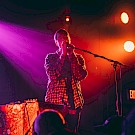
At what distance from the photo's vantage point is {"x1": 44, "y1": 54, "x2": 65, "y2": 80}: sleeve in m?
5.45

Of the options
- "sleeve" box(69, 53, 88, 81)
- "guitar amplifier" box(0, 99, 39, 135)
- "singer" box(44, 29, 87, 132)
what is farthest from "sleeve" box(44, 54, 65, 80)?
"guitar amplifier" box(0, 99, 39, 135)

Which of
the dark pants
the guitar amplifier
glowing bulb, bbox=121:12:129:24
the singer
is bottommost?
the dark pants

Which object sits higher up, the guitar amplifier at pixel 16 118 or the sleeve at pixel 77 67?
the sleeve at pixel 77 67

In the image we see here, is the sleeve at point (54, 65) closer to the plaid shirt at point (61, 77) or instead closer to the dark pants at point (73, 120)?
the plaid shirt at point (61, 77)

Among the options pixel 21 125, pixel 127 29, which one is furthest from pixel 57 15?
pixel 21 125

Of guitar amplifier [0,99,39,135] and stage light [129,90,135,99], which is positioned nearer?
guitar amplifier [0,99,39,135]

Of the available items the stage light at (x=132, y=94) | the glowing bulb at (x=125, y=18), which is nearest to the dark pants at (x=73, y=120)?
the stage light at (x=132, y=94)

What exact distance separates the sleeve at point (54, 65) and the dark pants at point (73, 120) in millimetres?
908

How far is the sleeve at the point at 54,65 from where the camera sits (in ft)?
17.9

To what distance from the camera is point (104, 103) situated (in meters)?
6.54

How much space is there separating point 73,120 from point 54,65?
1390 millimetres

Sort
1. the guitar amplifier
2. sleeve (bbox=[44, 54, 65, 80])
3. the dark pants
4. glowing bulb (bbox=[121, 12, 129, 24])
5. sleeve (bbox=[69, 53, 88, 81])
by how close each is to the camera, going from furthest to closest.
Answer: glowing bulb (bbox=[121, 12, 129, 24])
the dark pants
sleeve (bbox=[69, 53, 88, 81])
sleeve (bbox=[44, 54, 65, 80])
the guitar amplifier

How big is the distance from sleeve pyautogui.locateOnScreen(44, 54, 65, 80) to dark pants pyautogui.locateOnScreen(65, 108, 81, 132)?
2.98 feet

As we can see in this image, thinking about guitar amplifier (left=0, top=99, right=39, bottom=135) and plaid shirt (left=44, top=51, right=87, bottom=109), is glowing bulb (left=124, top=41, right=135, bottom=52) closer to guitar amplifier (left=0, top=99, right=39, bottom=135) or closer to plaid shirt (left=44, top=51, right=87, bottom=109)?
Answer: plaid shirt (left=44, top=51, right=87, bottom=109)
